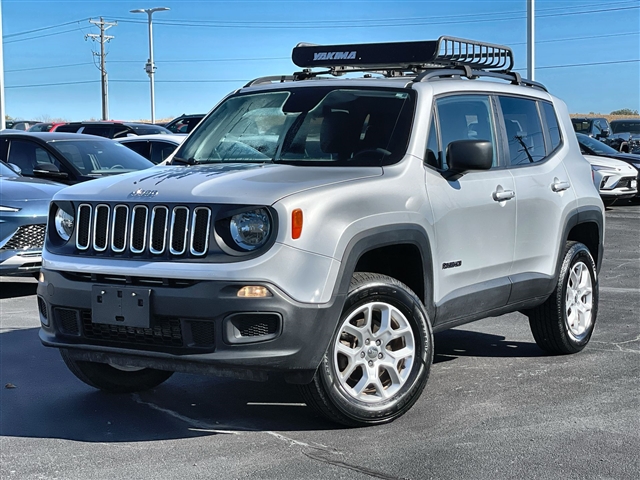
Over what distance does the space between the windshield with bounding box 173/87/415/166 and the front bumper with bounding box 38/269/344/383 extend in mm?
1108

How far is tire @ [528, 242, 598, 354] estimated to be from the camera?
6.57 meters

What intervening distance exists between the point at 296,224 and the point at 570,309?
2999mm

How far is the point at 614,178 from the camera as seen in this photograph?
19.1 metres

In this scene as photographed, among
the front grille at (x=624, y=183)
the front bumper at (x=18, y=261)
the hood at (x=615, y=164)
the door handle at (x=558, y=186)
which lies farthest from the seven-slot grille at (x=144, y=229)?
Answer: the front grille at (x=624, y=183)

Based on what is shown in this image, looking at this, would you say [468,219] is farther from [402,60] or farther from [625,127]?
[625,127]

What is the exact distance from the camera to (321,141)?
552 centimetres

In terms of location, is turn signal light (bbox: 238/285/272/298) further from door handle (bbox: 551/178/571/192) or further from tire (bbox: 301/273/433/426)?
door handle (bbox: 551/178/571/192)

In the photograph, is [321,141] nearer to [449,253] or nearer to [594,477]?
[449,253]

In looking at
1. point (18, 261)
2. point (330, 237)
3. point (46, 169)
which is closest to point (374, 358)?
point (330, 237)

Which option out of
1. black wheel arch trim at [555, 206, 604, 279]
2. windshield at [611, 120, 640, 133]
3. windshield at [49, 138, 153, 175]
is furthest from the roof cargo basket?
windshield at [611, 120, 640, 133]

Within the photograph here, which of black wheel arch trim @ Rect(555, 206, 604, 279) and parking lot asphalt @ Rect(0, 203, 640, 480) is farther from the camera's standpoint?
black wheel arch trim @ Rect(555, 206, 604, 279)

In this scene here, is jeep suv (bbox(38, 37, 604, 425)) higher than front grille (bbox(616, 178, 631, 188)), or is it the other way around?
jeep suv (bbox(38, 37, 604, 425))

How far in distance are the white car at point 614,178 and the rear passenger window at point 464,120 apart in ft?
44.0

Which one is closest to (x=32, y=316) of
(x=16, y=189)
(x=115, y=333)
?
(x=16, y=189)
